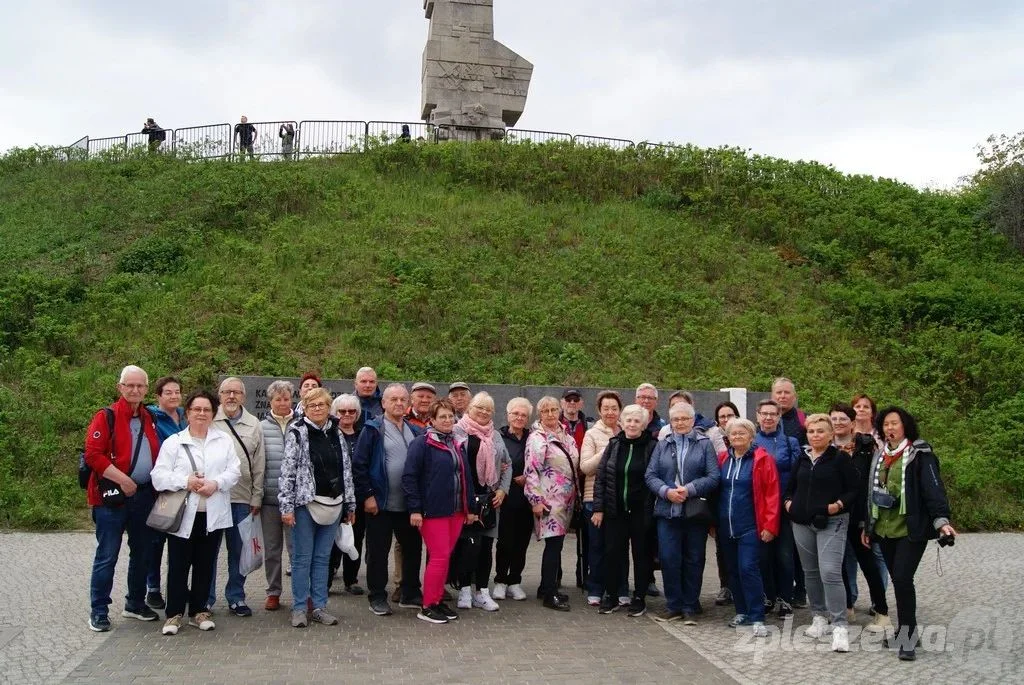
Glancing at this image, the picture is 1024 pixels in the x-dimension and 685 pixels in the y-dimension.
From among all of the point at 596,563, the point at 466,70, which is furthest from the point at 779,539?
the point at 466,70

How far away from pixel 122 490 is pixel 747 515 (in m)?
4.89

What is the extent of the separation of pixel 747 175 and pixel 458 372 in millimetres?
12713

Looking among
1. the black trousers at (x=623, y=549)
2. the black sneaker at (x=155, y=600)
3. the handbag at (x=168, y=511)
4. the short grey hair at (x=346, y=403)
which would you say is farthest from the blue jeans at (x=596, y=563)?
the black sneaker at (x=155, y=600)

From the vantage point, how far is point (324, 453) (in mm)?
7074

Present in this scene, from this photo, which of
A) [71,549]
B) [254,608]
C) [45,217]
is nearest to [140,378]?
[254,608]

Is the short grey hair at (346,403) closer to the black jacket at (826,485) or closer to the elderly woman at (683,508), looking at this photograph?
the elderly woman at (683,508)

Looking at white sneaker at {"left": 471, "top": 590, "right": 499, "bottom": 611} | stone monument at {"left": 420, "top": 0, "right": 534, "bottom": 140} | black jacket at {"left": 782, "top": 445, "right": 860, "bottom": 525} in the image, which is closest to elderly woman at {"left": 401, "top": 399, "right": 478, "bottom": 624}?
white sneaker at {"left": 471, "top": 590, "right": 499, "bottom": 611}

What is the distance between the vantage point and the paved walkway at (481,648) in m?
5.70

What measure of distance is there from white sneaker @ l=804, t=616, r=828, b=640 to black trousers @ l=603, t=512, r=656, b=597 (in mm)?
1403

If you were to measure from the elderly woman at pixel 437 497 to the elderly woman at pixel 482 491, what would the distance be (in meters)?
0.15

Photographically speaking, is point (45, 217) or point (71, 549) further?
point (45, 217)

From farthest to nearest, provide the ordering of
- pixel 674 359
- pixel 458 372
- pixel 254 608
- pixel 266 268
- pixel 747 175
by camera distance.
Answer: pixel 747 175, pixel 266 268, pixel 674 359, pixel 458 372, pixel 254 608

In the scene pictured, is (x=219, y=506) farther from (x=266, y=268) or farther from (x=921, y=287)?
(x=921, y=287)

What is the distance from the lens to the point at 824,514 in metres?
6.79
